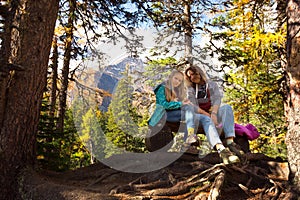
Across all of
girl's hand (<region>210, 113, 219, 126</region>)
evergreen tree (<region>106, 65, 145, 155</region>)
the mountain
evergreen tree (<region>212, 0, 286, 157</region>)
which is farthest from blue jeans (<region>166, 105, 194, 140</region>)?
evergreen tree (<region>212, 0, 286, 157</region>)

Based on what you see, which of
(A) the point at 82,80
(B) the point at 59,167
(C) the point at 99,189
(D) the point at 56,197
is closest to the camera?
(D) the point at 56,197

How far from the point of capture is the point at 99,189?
Answer: 13.6ft

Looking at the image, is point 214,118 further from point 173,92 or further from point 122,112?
point 122,112

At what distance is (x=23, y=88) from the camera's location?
4387mm

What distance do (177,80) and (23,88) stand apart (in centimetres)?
226

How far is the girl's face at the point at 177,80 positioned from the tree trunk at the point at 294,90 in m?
1.61

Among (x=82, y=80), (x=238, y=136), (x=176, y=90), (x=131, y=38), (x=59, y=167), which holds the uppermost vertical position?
(x=131, y=38)

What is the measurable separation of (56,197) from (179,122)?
2.06 metres

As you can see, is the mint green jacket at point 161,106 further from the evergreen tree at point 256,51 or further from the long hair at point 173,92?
the evergreen tree at point 256,51

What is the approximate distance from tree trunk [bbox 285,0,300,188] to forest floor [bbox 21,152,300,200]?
0.31m

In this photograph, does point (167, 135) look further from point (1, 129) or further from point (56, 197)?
point (1, 129)

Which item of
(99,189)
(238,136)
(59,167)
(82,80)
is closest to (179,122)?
(238,136)

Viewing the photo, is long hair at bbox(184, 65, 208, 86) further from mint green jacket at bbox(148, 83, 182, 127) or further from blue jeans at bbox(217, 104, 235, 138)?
blue jeans at bbox(217, 104, 235, 138)

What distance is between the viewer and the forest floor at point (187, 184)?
3562mm
